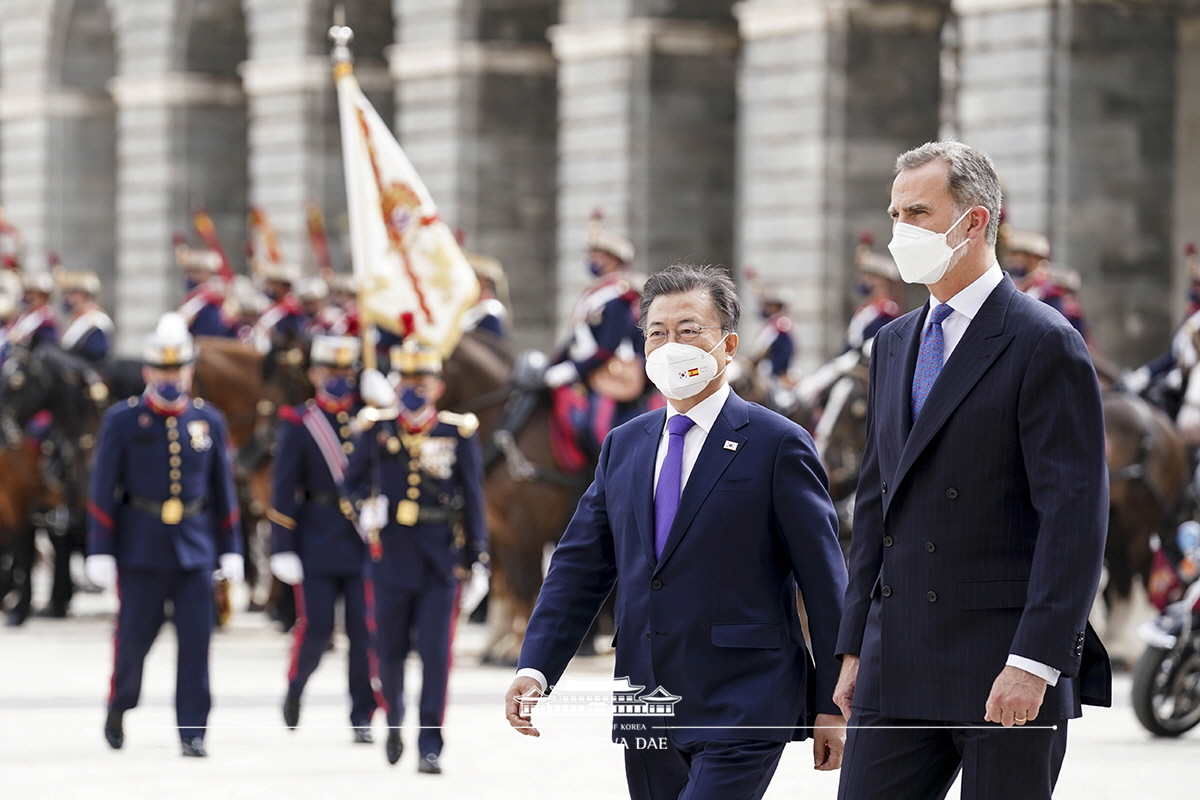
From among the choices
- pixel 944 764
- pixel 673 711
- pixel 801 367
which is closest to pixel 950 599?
pixel 944 764

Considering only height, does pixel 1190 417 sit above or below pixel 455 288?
below

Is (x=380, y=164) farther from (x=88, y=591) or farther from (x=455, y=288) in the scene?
(x=88, y=591)

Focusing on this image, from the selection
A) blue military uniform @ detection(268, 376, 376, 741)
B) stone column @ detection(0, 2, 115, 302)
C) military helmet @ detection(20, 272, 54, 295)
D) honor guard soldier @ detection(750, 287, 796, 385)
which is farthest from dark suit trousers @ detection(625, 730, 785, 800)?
stone column @ detection(0, 2, 115, 302)

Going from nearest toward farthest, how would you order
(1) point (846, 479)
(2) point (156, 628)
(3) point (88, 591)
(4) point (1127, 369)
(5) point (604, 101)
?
(2) point (156, 628), (1) point (846, 479), (4) point (1127, 369), (3) point (88, 591), (5) point (604, 101)

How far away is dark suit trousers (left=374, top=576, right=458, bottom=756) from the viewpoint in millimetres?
9516

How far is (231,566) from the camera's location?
10.4m

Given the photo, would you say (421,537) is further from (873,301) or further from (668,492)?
(873,301)

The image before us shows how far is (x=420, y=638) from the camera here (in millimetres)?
9766

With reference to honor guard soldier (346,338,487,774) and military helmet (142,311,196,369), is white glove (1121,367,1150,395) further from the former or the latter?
military helmet (142,311,196,369)

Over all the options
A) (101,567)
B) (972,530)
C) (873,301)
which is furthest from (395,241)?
(972,530)

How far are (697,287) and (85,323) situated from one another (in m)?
13.8

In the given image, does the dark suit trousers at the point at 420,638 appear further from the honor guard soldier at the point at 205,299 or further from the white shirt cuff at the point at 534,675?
the honor guard soldier at the point at 205,299

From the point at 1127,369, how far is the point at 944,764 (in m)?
13.6

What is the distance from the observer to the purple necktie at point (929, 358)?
4.64 metres
